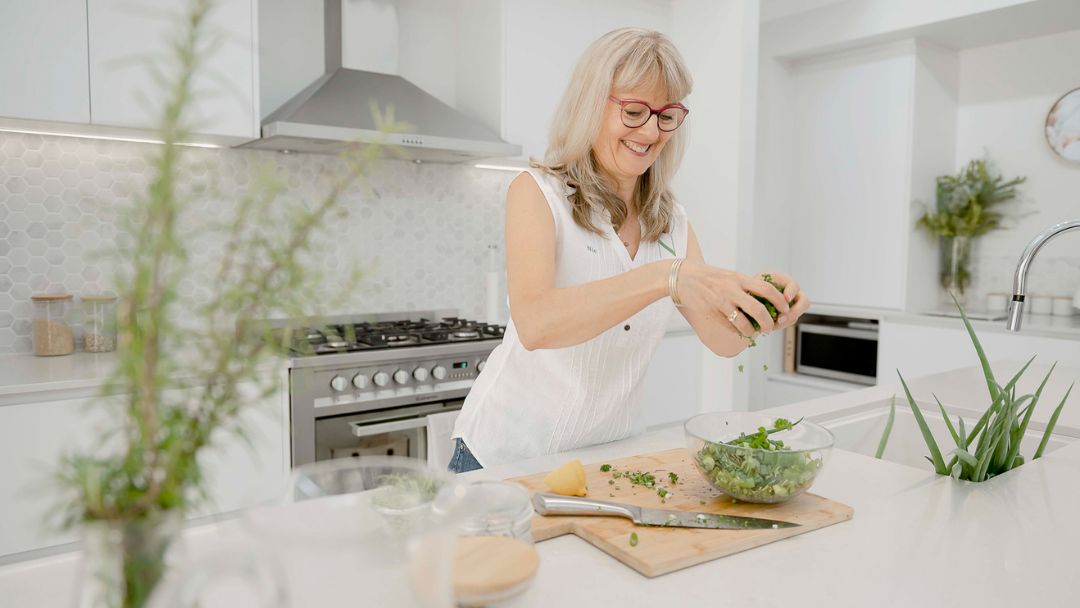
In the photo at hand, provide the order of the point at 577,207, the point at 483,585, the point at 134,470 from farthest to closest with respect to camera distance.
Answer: the point at 577,207 < the point at 483,585 < the point at 134,470

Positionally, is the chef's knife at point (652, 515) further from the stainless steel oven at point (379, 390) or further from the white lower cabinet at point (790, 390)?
the white lower cabinet at point (790, 390)

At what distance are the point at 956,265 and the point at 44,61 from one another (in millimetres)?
4231

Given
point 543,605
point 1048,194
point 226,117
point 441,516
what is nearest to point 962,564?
point 543,605

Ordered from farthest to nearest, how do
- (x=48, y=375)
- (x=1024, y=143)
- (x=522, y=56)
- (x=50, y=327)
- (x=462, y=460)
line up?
(x=1024, y=143), (x=522, y=56), (x=50, y=327), (x=48, y=375), (x=462, y=460)

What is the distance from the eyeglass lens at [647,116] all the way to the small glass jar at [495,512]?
3.03ft

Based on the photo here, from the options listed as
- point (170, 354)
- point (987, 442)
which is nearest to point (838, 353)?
point (987, 442)

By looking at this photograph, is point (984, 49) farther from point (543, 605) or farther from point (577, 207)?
point (543, 605)

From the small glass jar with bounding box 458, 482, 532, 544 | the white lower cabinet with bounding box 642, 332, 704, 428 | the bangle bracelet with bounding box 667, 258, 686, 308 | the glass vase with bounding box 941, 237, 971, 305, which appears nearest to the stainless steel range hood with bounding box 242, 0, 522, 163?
the white lower cabinet with bounding box 642, 332, 704, 428

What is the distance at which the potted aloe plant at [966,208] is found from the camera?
13.0 ft

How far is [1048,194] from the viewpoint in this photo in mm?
3854

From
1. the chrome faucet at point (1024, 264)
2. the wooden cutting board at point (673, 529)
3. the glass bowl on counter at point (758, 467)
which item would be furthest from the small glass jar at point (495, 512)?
the chrome faucet at point (1024, 264)

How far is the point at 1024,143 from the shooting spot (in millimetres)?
3949

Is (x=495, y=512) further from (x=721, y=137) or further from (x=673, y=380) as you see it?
(x=721, y=137)

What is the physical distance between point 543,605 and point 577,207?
3.09 feet
